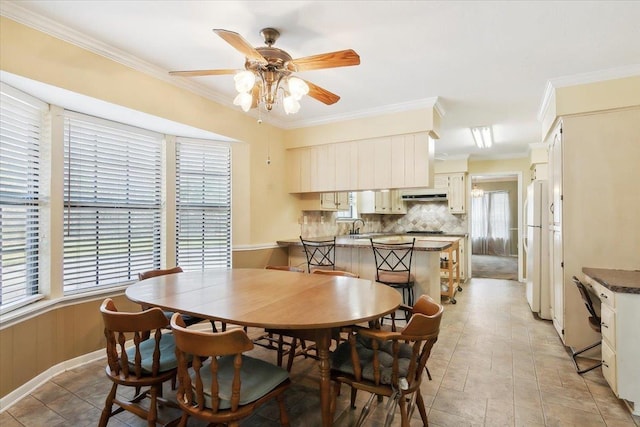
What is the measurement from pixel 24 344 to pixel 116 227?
46.0 inches

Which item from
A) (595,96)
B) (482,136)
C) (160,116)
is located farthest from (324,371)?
(482,136)

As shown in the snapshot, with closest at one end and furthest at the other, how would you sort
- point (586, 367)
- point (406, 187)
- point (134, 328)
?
point (134, 328), point (586, 367), point (406, 187)

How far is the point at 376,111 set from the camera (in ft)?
12.8

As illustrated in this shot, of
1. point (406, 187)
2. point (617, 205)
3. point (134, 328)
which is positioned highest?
point (406, 187)

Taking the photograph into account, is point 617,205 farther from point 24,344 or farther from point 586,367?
point 24,344

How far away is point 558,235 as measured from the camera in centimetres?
321

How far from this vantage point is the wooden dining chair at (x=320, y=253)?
13.3 ft

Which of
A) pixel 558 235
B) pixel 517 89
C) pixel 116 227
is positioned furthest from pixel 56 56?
pixel 558 235

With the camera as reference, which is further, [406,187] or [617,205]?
[406,187]

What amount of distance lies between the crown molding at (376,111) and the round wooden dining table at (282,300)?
88.3 inches

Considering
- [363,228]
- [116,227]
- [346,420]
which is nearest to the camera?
[346,420]

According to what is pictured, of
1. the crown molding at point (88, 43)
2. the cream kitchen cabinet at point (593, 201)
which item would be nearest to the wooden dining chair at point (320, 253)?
the crown molding at point (88, 43)

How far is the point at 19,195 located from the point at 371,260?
11.1 feet

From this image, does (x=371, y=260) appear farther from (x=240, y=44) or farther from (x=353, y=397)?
(x=240, y=44)
